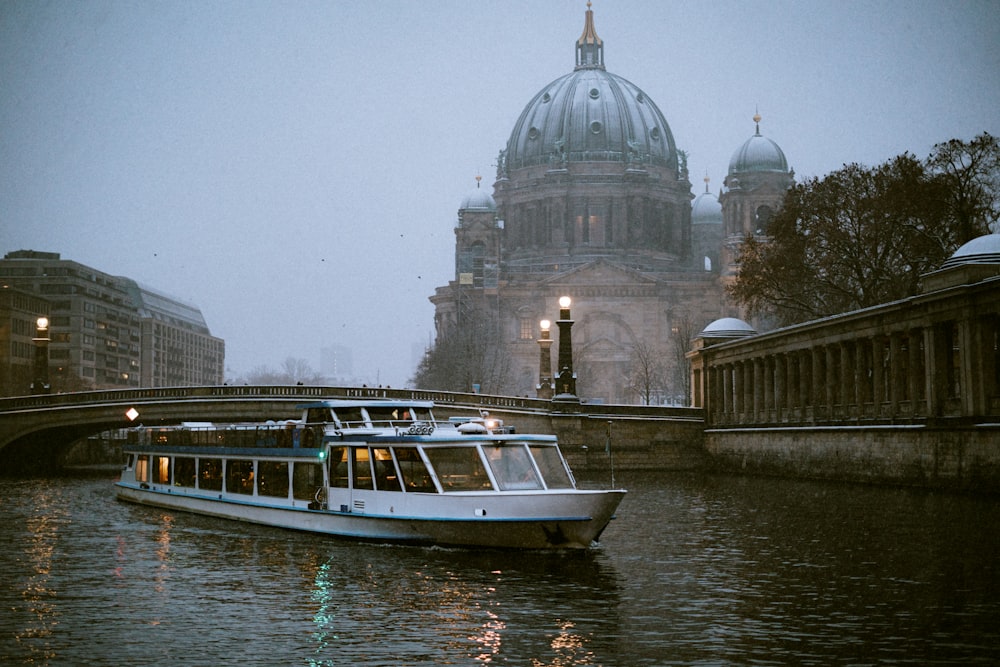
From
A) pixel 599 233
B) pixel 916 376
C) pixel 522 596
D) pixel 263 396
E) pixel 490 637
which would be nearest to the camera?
pixel 490 637

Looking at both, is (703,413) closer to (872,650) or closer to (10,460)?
(10,460)

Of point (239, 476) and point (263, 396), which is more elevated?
point (263, 396)

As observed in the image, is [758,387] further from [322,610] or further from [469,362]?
[322,610]

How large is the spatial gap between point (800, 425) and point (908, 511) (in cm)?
2528

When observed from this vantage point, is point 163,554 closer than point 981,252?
Yes

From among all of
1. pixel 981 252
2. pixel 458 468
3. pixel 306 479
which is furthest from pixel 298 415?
pixel 458 468

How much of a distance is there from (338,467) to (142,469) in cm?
1611

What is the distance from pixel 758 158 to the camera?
513 ft

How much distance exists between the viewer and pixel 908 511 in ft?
134

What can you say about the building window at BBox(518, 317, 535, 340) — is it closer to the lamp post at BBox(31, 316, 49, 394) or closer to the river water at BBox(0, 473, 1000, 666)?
the lamp post at BBox(31, 316, 49, 394)

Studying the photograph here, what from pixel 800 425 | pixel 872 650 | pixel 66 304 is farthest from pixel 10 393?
pixel 872 650

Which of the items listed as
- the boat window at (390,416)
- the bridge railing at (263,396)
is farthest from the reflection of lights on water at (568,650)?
the bridge railing at (263,396)

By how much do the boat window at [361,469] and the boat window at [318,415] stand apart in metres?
3.32

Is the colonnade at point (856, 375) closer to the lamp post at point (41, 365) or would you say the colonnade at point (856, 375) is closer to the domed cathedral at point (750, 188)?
the lamp post at point (41, 365)
